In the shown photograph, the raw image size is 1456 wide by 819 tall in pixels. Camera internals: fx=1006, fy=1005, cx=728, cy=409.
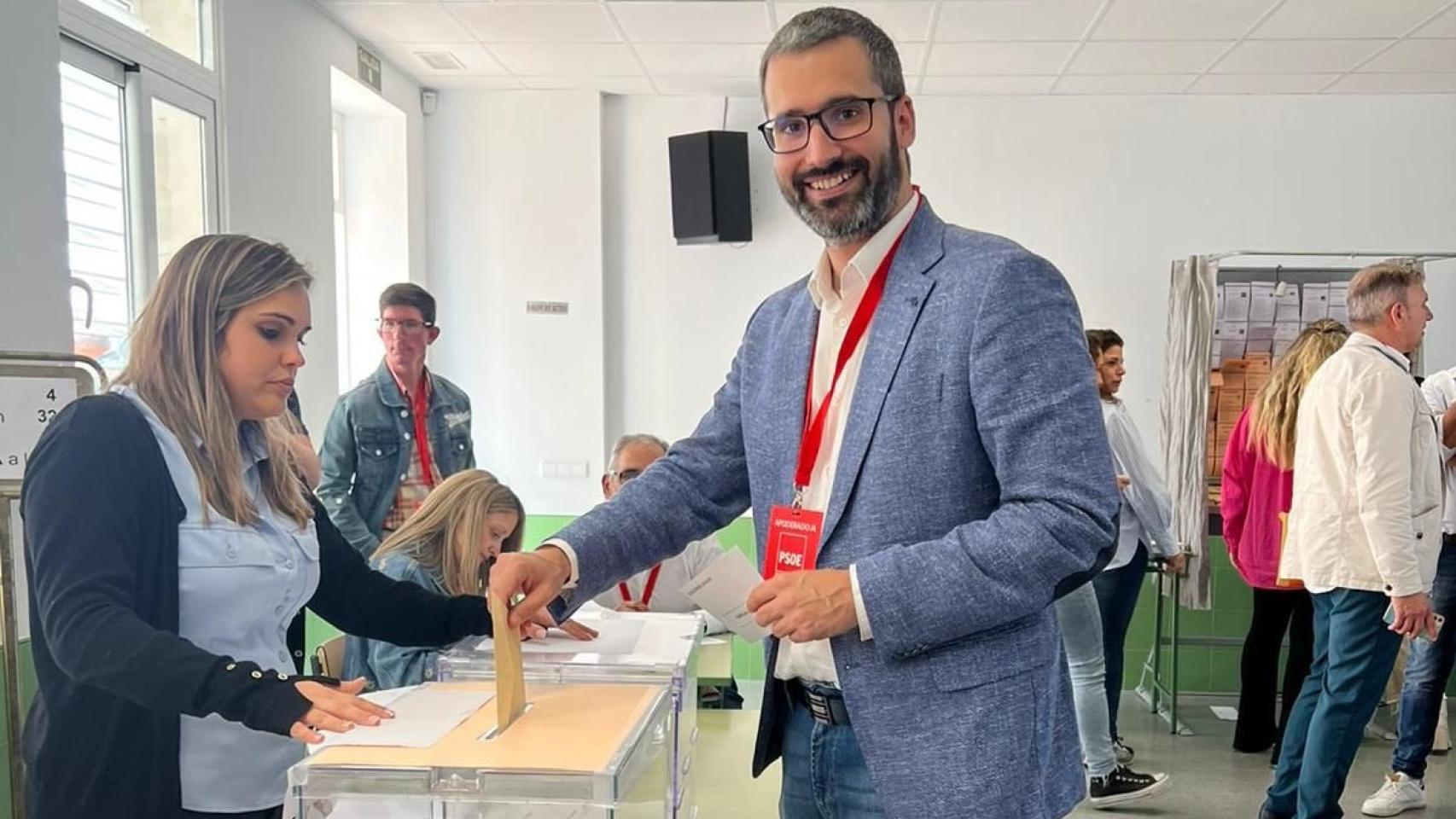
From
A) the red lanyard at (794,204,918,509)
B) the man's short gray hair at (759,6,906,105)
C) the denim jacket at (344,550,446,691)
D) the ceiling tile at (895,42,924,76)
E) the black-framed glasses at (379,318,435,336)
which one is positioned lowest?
the denim jacket at (344,550,446,691)


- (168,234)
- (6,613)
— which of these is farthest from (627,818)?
(168,234)

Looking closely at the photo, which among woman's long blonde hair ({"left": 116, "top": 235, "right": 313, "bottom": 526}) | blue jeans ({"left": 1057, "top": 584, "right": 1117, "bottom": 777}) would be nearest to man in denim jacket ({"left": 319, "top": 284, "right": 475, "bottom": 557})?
woman's long blonde hair ({"left": 116, "top": 235, "right": 313, "bottom": 526})

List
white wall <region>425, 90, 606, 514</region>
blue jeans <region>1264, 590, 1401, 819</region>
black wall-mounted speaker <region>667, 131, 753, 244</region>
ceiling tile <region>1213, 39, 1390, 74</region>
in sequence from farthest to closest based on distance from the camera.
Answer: white wall <region>425, 90, 606, 514</region> → black wall-mounted speaker <region>667, 131, 753, 244</region> → ceiling tile <region>1213, 39, 1390, 74</region> → blue jeans <region>1264, 590, 1401, 819</region>

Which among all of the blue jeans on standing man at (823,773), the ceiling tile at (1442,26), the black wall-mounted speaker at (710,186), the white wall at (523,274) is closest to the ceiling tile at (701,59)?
the black wall-mounted speaker at (710,186)

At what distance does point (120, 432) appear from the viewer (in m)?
1.28

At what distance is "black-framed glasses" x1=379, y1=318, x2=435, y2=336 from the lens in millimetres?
3373

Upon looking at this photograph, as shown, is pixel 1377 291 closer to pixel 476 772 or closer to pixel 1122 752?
pixel 1122 752

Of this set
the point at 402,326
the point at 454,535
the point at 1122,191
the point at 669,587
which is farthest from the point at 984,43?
the point at 454,535

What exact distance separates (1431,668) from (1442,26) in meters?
2.53

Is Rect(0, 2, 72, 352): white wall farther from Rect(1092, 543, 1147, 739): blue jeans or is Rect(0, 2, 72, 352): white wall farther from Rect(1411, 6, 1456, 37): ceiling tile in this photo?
Rect(1411, 6, 1456, 37): ceiling tile

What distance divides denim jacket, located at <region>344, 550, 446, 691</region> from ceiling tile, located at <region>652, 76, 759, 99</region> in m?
3.15

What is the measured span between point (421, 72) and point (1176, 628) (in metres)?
4.31

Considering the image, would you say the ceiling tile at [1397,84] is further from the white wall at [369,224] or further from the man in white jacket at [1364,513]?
the white wall at [369,224]

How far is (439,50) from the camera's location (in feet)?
14.7
